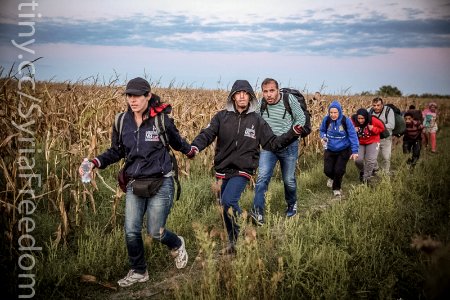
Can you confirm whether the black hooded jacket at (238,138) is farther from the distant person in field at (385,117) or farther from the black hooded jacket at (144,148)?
the distant person in field at (385,117)

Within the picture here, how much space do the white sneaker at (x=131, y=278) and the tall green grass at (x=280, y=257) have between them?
82 millimetres

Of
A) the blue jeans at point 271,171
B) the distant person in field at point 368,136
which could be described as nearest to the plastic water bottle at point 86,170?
the blue jeans at point 271,171

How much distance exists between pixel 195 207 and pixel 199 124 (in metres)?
3.76

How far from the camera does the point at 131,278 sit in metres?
3.96

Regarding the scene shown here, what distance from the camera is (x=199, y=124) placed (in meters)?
9.61

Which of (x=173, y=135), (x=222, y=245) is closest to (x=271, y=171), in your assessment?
(x=222, y=245)

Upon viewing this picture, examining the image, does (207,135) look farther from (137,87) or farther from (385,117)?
(385,117)

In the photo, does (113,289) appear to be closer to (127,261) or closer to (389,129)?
(127,261)

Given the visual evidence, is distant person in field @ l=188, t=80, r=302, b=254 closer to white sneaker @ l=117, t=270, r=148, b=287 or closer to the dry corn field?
white sneaker @ l=117, t=270, r=148, b=287

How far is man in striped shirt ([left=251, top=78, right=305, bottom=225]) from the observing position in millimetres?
5691

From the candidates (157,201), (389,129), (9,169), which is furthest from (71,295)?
(389,129)

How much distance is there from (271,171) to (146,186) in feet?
8.67

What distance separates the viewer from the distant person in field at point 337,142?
7.40 m

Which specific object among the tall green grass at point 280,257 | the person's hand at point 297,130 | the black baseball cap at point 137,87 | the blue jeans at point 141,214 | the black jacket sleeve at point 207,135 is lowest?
the tall green grass at point 280,257
